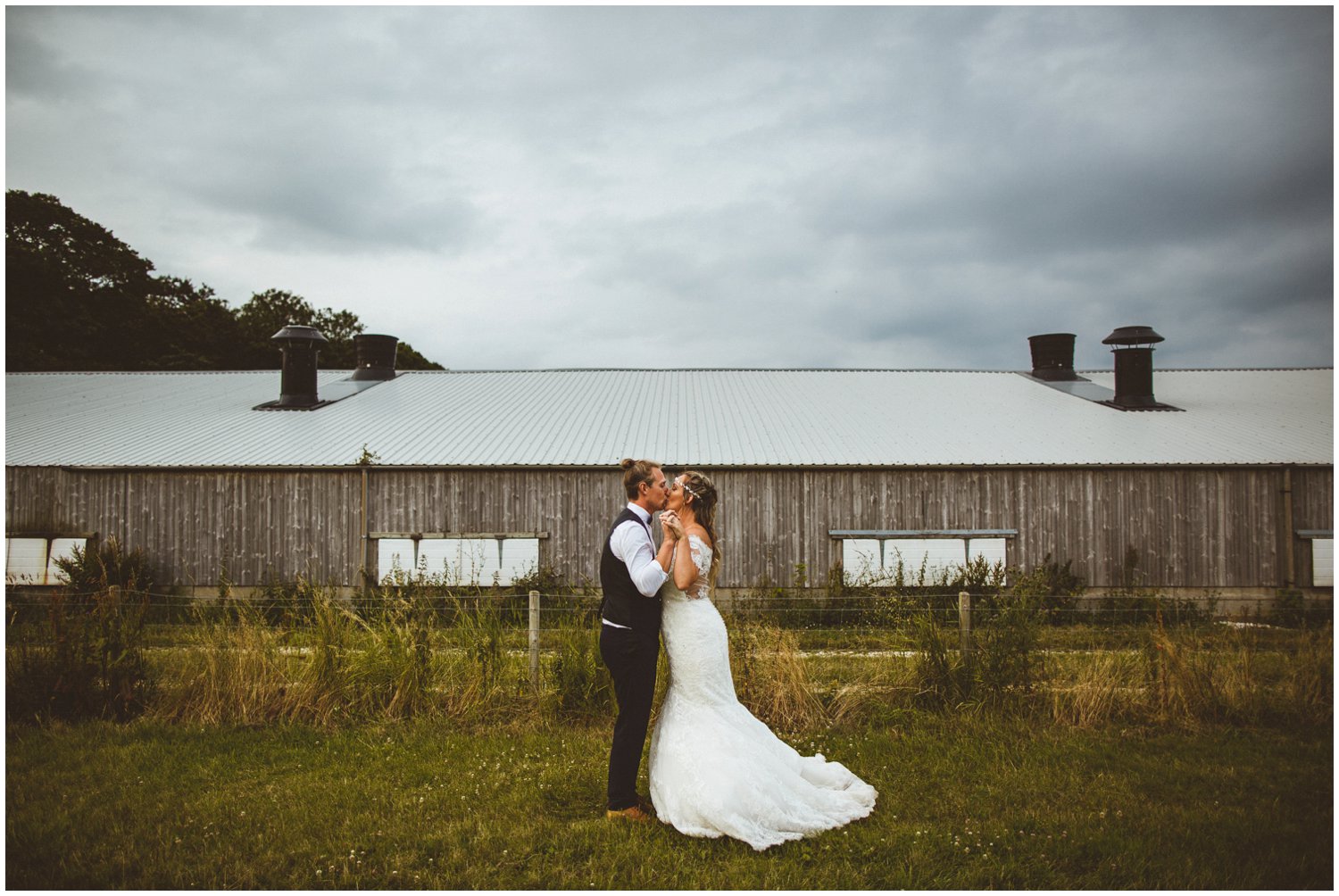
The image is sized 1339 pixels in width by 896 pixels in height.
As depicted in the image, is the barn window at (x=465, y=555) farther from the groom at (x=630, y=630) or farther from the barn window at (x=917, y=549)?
the groom at (x=630, y=630)

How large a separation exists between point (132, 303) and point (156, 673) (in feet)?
135

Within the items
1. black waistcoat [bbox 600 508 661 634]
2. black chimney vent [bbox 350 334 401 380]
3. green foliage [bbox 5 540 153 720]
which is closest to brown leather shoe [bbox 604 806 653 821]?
black waistcoat [bbox 600 508 661 634]

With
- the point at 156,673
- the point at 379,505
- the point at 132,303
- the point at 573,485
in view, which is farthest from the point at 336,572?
the point at 132,303

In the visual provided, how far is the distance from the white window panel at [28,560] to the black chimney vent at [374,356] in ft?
31.0

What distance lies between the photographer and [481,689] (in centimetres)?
738

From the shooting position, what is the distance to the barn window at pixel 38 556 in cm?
1555

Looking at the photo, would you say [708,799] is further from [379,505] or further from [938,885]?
[379,505]

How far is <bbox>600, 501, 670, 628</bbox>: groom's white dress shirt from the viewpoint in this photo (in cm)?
463

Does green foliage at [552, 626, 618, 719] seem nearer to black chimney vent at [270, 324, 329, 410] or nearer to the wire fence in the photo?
the wire fence

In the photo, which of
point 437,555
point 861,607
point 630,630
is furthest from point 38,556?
point 630,630

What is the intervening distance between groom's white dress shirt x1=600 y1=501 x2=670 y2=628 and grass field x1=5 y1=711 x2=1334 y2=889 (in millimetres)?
1551

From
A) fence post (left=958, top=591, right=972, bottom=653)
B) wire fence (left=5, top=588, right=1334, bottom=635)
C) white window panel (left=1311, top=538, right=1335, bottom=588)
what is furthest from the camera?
white window panel (left=1311, top=538, right=1335, bottom=588)

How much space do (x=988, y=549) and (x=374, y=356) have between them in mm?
17960

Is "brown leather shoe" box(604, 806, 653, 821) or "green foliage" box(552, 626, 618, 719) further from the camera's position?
"green foliage" box(552, 626, 618, 719)
